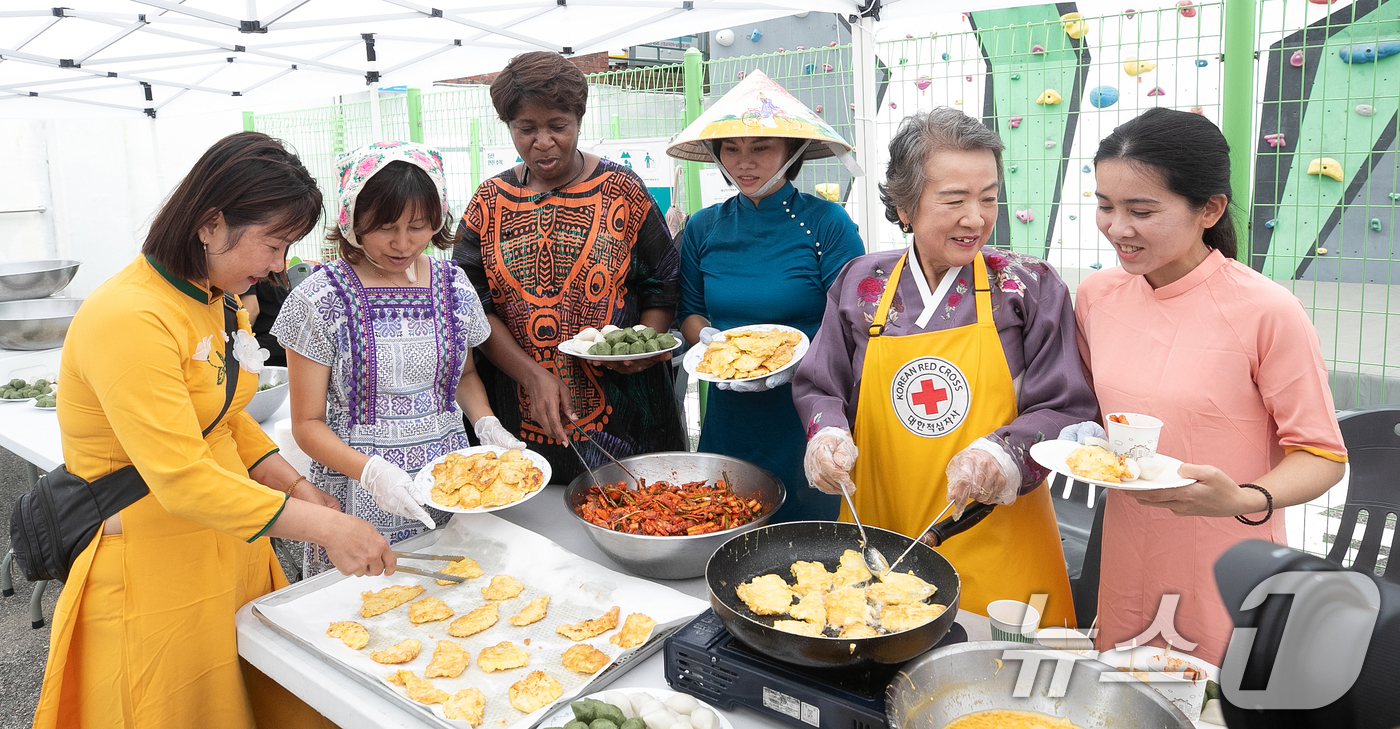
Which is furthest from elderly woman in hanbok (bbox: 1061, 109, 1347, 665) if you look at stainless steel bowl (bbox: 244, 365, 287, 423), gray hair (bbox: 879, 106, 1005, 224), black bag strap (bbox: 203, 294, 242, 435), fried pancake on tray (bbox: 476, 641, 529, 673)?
stainless steel bowl (bbox: 244, 365, 287, 423)

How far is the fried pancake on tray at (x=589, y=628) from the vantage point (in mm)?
1870

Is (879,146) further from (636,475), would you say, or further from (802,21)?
(802,21)

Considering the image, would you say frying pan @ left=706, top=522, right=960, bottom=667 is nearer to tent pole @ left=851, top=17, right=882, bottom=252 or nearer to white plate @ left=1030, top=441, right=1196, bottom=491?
white plate @ left=1030, top=441, right=1196, bottom=491

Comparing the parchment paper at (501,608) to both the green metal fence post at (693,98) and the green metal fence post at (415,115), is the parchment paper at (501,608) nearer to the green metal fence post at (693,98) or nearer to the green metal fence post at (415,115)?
the green metal fence post at (693,98)

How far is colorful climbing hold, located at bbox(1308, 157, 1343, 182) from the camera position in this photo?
12.9ft

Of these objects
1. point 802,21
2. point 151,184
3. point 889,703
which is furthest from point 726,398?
point 151,184

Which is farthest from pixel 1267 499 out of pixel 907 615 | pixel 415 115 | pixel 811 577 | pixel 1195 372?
pixel 415 115

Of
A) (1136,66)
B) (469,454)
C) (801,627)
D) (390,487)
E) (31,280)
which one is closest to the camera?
(801,627)

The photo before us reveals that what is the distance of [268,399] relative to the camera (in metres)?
3.68

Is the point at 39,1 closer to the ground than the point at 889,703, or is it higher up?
higher up

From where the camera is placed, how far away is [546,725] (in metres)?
1.56

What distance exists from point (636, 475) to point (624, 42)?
14.3 ft

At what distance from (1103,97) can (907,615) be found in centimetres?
407

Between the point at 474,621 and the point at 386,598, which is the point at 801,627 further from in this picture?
the point at 386,598
